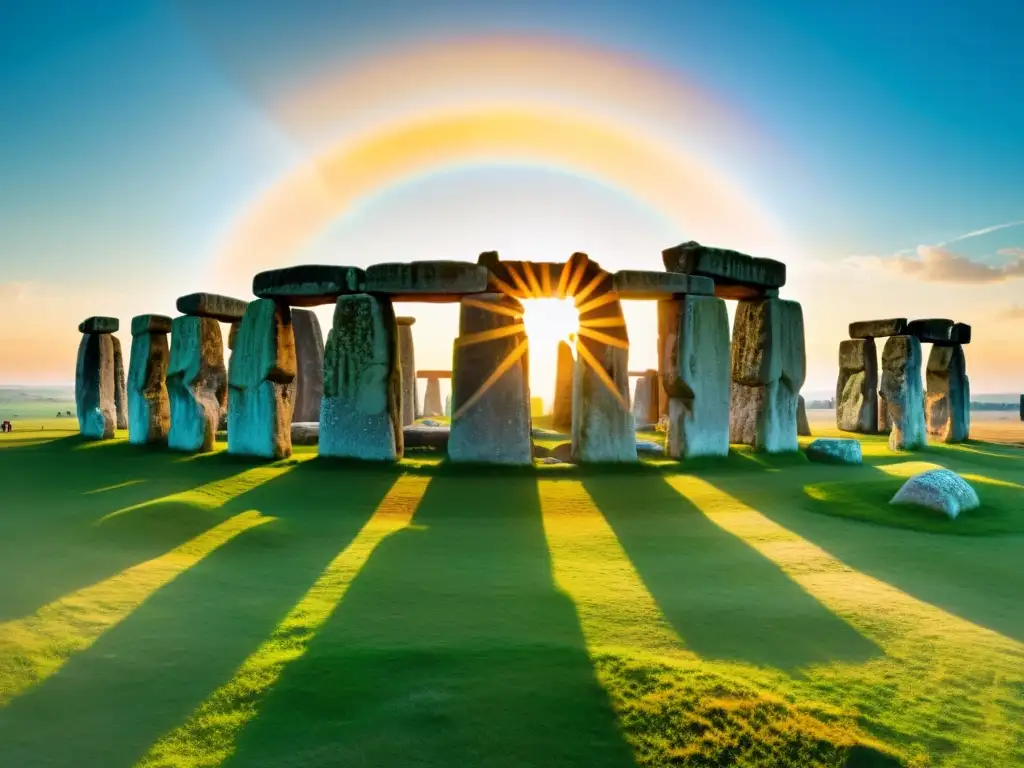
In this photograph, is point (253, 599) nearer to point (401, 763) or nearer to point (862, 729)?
point (401, 763)

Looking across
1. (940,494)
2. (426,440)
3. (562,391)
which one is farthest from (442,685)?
(562,391)

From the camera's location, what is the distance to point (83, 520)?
603 cm

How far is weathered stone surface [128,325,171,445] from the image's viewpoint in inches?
495

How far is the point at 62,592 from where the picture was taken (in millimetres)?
4027

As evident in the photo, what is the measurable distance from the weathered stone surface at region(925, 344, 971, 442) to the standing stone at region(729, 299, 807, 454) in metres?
6.24

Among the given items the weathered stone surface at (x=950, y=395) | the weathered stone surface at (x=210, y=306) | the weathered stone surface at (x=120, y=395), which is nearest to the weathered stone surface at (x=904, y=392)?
the weathered stone surface at (x=950, y=395)

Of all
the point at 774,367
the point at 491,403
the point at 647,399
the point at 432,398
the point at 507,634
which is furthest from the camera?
the point at 432,398

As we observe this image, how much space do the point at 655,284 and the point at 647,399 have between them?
39.4 ft

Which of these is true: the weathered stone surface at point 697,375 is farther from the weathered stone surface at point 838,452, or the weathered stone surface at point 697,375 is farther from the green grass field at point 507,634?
the green grass field at point 507,634

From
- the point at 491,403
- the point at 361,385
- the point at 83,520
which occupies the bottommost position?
the point at 83,520

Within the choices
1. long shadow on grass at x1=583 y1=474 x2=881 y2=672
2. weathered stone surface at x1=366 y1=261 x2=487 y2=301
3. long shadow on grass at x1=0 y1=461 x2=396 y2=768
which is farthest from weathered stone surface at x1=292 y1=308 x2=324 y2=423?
long shadow on grass at x1=583 y1=474 x2=881 y2=672

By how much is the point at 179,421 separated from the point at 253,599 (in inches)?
348

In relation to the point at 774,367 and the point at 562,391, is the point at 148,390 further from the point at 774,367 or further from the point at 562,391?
the point at 774,367

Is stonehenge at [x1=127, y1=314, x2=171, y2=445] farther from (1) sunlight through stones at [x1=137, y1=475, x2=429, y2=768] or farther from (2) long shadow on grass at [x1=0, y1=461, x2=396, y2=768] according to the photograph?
(1) sunlight through stones at [x1=137, y1=475, x2=429, y2=768]
